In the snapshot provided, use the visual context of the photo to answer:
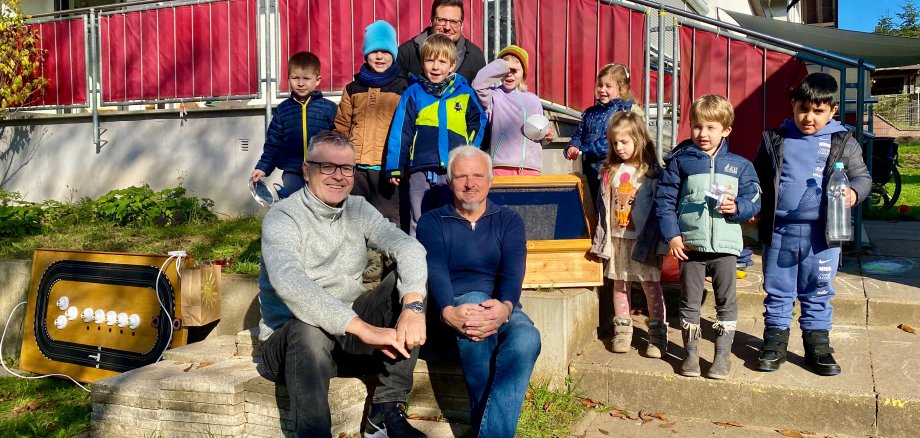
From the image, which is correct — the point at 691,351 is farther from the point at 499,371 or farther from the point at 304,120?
the point at 304,120

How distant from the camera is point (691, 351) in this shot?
4.32 metres

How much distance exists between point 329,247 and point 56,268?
2.98 metres

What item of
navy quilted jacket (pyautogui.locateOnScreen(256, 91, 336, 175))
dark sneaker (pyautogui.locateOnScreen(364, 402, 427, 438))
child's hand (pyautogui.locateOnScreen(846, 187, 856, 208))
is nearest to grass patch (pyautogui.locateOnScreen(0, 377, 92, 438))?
dark sneaker (pyautogui.locateOnScreen(364, 402, 427, 438))

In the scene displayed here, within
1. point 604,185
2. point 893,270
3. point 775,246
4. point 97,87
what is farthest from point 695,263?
point 97,87

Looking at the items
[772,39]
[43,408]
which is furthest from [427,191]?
[772,39]

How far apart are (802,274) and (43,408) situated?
473 centimetres

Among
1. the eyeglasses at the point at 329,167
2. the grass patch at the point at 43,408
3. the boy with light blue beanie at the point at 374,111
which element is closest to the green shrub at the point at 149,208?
the grass patch at the point at 43,408

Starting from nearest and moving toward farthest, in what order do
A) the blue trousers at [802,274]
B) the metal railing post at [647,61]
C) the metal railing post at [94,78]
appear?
1. the blue trousers at [802,274]
2. the metal railing post at [647,61]
3. the metal railing post at [94,78]

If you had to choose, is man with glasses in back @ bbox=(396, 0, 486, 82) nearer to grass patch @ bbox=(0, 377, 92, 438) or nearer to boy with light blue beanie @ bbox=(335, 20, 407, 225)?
boy with light blue beanie @ bbox=(335, 20, 407, 225)

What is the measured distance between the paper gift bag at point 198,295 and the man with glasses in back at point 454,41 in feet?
6.67

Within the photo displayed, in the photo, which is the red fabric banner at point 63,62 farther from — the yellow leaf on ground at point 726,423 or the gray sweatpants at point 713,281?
the yellow leaf on ground at point 726,423

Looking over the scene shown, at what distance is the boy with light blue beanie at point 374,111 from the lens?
208 inches

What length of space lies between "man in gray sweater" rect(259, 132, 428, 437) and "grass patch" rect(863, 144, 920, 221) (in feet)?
29.0

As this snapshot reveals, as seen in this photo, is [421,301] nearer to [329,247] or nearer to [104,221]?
[329,247]
